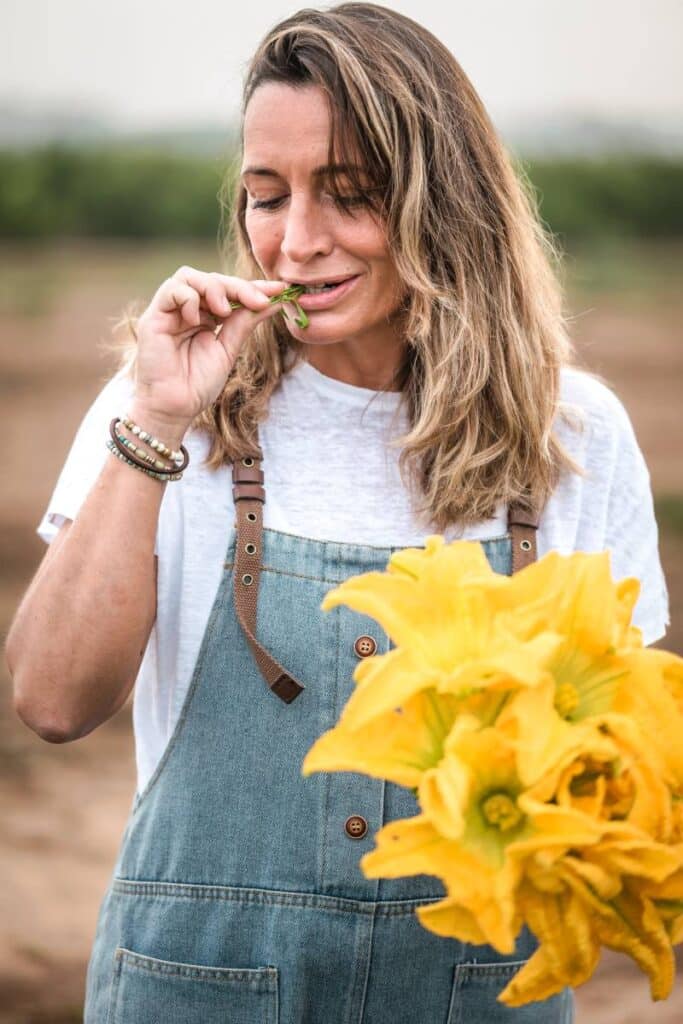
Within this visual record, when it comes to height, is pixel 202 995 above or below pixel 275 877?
below

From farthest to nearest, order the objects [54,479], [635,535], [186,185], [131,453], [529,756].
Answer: [186,185], [54,479], [635,535], [131,453], [529,756]

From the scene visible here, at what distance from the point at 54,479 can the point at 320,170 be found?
6.78 meters

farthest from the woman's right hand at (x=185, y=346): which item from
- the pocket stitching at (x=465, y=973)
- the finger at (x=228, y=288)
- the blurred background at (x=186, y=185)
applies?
the blurred background at (x=186, y=185)

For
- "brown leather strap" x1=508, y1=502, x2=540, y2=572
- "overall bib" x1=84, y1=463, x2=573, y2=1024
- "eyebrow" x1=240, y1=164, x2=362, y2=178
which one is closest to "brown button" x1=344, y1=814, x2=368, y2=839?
"overall bib" x1=84, y1=463, x2=573, y2=1024

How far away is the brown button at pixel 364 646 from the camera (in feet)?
5.32

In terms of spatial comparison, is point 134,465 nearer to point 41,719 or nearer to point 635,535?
point 41,719

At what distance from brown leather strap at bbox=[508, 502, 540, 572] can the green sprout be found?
0.37 metres

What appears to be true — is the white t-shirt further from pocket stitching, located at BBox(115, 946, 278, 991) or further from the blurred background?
the blurred background

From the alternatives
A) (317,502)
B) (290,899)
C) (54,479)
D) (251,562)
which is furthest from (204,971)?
(54,479)

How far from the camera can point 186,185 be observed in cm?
1092

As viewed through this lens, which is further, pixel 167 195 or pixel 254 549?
pixel 167 195

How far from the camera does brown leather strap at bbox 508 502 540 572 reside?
1.70 meters

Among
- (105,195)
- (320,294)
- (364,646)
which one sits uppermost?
(105,195)

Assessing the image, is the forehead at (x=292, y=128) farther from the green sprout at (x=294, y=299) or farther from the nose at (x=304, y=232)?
the green sprout at (x=294, y=299)
